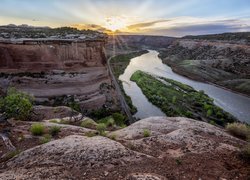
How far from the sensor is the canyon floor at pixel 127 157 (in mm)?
8156

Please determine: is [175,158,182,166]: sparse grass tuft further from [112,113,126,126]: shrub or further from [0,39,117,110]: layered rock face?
[0,39,117,110]: layered rock face

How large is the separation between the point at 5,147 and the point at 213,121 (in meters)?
25.1

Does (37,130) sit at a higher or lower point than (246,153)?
higher

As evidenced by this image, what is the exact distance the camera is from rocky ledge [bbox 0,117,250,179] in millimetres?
8117

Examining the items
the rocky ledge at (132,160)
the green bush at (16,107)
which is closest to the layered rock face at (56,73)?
the green bush at (16,107)

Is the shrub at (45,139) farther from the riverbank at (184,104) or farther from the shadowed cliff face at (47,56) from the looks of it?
the riverbank at (184,104)

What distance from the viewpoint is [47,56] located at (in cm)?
2759

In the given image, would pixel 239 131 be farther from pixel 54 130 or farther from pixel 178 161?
pixel 54 130

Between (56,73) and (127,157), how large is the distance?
64.0 feet

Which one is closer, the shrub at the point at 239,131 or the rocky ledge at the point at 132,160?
the rocky ledge at the point at 132,160

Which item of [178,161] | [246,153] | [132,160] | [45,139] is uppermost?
[45,139]

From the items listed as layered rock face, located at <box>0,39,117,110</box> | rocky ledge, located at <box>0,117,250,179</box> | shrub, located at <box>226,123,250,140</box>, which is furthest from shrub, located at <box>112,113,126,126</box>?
rocky ledge, located at <box>0,117,250,179</box>

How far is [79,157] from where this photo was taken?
877cm

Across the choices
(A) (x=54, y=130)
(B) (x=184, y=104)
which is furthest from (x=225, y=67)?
(A) (x=54, y=130)
